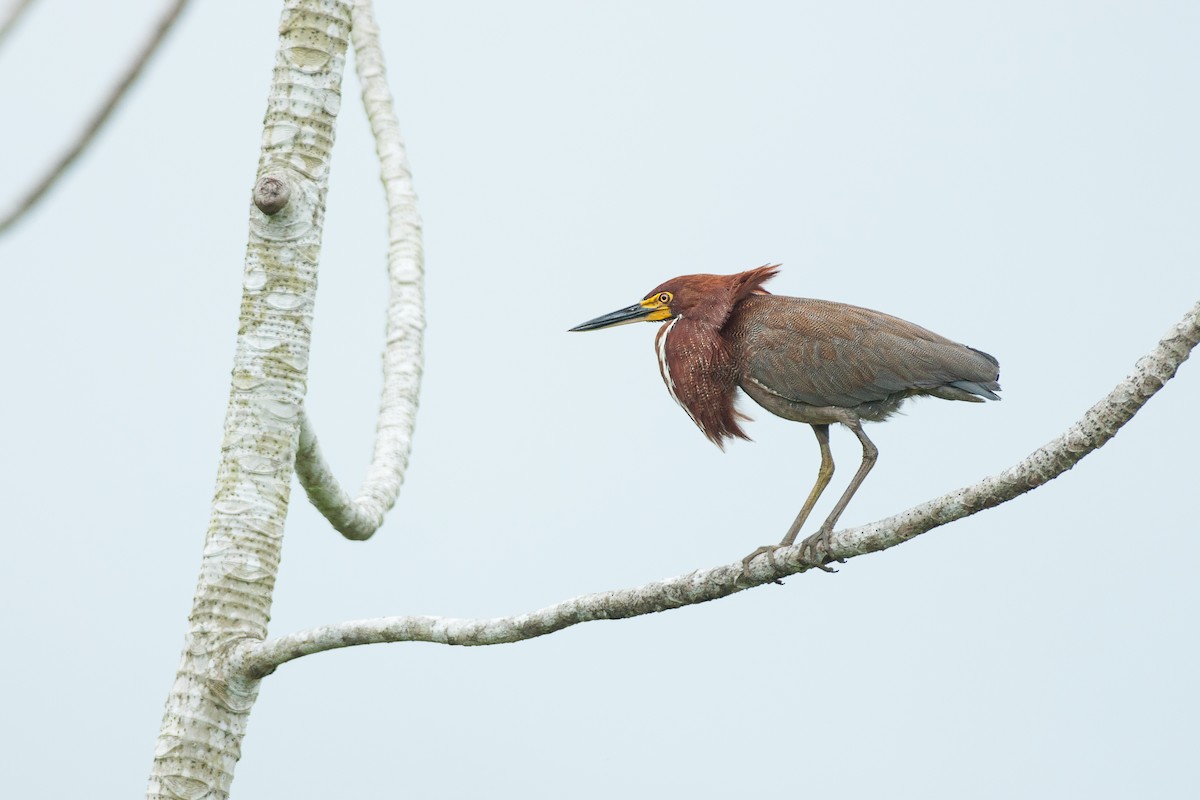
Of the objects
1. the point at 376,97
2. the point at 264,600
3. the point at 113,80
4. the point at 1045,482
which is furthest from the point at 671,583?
the point at 376,97

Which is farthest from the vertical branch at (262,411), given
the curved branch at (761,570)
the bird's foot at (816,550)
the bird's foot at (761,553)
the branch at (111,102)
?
the branch at (111,102)

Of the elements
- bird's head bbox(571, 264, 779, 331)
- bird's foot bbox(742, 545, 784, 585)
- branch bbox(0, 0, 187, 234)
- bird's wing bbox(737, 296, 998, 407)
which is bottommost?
branch bbox(0, 0, 187, 234)

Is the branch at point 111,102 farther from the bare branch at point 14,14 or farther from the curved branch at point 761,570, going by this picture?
the curved branch at point 761,570

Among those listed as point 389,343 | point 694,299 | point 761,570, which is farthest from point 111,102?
point 389,343

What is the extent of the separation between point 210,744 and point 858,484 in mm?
1909

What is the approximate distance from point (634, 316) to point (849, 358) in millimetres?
923

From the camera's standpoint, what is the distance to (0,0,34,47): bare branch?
3.24 ft

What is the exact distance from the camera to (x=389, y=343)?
4.82 metres

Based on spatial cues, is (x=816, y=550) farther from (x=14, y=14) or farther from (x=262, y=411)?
(x=14, y=14)

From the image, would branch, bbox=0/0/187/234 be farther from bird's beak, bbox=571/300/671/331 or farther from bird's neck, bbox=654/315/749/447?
bird's beak, bbox=571/300/671/331

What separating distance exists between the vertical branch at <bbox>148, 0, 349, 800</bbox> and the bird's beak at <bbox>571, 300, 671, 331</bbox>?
1.33 meters

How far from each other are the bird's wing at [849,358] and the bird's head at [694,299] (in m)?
0.20

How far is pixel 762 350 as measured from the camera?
158 inches

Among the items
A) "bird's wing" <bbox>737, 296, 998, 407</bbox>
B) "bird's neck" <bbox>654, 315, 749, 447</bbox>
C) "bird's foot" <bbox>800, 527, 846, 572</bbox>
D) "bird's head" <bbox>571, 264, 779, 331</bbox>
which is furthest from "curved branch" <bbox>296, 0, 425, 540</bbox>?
"bird's foot" <bbox>800, 527, 846, 572</bbox>
